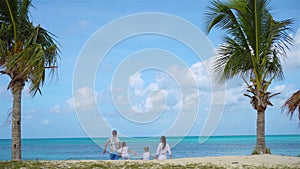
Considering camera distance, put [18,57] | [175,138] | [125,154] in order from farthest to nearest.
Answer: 1. [175,138]
2. [125,154]
3. [18,57]

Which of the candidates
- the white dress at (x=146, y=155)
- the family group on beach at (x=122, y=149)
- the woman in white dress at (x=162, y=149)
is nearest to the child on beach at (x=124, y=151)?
the family group on beach at (x=122, y=149)

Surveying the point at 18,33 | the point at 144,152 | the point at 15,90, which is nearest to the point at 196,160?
the point at 144,152

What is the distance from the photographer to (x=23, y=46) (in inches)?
710

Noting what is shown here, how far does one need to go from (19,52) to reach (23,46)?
90 cm

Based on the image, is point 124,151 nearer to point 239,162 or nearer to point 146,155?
point 146,155

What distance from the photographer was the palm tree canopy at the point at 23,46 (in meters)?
16.5

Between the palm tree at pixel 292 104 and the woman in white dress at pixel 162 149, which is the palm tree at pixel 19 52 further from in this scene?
the palm tree at pixel 292 104

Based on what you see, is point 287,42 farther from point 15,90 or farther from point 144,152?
point 15,90

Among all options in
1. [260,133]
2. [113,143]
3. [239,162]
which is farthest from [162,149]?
[260,133]

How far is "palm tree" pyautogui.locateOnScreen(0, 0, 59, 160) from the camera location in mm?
16516

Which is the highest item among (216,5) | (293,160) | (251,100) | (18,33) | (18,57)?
(216,5)

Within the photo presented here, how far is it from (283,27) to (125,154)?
885cm

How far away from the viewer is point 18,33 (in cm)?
1797

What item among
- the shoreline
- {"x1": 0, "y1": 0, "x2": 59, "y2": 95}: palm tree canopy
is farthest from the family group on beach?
{"x1": 0, "y1": 0, "x2": 59, "y2": 95}: palm tree canopy
